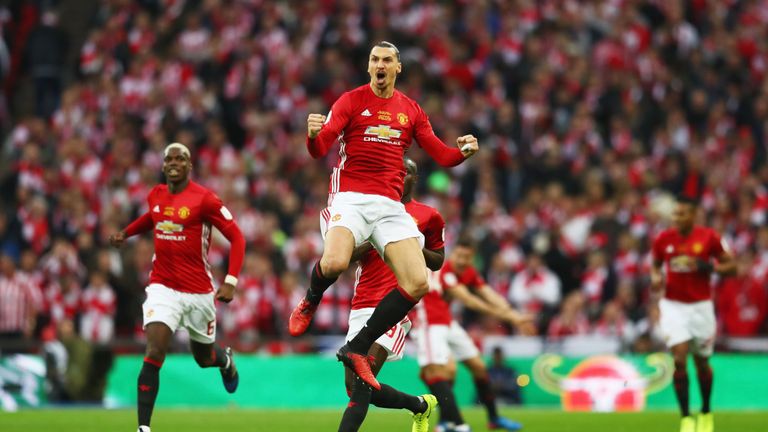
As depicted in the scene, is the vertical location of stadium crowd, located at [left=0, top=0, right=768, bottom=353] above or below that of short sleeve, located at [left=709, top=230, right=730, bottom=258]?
above

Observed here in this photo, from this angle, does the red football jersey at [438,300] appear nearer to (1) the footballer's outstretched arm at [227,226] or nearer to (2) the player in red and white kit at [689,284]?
(2) the player in red and white kit at [689,284]

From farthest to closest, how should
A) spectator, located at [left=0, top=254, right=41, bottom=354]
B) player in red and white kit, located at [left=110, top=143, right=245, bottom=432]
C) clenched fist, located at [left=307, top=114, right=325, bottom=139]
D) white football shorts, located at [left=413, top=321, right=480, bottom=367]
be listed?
spectator, located at [left=0, top=254, right=41, bottom=354], white football shorts, located at [left=413, top=321, right=480, bottom=367], player in red and white kit, located at [left=110, top=143, right=245, bottom=432], clenched fist, located at [left=307, top=114, right=325, bottom=139]

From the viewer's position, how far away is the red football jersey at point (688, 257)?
1521 centimetres

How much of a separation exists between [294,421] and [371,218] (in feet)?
21.0

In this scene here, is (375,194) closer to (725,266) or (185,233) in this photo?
(185,233)

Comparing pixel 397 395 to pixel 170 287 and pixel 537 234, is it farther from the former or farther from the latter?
pixel 537 234

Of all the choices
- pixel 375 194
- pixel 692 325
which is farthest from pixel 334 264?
pixel 692 325

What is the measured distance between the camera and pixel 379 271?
12.2 m

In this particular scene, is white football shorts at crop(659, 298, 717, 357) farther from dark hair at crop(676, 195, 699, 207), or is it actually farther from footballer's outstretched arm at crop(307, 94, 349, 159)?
footballer's outstretched arm at crop(307, 94, 349, 159)

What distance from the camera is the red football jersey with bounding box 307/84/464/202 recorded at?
11.1 metres

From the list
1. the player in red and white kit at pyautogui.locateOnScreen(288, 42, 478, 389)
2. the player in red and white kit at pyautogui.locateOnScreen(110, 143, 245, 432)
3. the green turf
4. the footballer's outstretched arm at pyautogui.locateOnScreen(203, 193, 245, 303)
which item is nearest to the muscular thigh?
the player in red and white kit at pyautogui.locateOnScreen(288, 42, 478, 389)

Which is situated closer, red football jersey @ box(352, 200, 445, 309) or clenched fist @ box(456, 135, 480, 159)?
clenched fist @ box(456, 135, 480, 159)

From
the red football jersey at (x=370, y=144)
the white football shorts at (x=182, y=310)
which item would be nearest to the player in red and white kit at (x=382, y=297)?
the red football jersey at (x=370, y=144)

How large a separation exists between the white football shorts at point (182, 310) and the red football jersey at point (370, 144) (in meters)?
2.88
